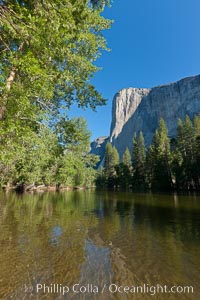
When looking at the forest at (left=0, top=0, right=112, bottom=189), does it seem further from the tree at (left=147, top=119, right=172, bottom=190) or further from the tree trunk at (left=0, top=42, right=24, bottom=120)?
the tree at (left=147, top=119, right=172, bottom=190)

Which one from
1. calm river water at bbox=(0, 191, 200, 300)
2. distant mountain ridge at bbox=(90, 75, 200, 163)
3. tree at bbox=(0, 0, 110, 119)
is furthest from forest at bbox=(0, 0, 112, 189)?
distant mountain ridge at bbox=(90, 75, 200, 163)

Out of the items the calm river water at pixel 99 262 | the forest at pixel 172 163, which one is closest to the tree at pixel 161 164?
the forest at pixel 172 163

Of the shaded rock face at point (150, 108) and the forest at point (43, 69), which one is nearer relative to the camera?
the forest at point (43, 69)

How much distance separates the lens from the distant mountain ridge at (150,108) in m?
132

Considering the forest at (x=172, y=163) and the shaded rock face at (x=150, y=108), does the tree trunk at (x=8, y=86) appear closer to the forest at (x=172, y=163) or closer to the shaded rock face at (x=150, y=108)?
the forest at (x=172, y=163)

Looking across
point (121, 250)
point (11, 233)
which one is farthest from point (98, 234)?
point (11, 233)

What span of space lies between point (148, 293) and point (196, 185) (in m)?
48.4

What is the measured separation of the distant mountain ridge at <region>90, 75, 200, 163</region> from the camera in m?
132

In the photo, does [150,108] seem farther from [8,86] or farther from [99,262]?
[99,262]

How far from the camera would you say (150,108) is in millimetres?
156125

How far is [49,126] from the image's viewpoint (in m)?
8.53

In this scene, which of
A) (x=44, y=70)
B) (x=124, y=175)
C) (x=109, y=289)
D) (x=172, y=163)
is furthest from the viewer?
(x=124, y=175)

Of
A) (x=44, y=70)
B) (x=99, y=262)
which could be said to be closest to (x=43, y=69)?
(x=44, y=70)

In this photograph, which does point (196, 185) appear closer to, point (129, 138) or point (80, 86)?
point (80, 86)
